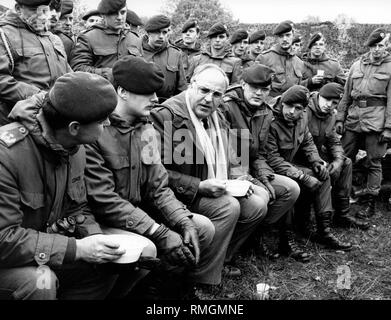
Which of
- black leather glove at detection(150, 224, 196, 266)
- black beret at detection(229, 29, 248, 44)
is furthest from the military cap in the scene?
black leather glove at detection(150, 224, 196, 266)

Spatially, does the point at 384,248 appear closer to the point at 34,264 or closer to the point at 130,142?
the point at 130,142

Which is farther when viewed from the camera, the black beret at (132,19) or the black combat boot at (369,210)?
the black beret at (132,19)

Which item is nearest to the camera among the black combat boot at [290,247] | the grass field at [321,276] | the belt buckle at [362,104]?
the grass field at [321,276]

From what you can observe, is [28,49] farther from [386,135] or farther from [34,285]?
[386,135]

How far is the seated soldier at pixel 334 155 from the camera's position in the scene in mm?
5398

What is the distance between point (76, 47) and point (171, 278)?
8.55 ft

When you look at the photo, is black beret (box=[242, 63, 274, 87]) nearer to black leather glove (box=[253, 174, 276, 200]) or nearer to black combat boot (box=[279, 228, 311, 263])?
black leather glove (box=[253, 174, 276, 200])

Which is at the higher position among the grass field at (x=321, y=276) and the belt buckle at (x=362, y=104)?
the belt buckle at (x=362, y=104)

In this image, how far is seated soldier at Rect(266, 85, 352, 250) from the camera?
15.8 ft

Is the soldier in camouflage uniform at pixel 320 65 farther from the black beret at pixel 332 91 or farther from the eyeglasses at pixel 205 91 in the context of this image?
the eyeglasses at pixel 205 91

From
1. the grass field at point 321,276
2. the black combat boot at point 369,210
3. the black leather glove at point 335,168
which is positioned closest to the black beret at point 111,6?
the grass field at point 321,276

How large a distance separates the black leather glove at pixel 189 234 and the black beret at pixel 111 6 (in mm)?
2489
